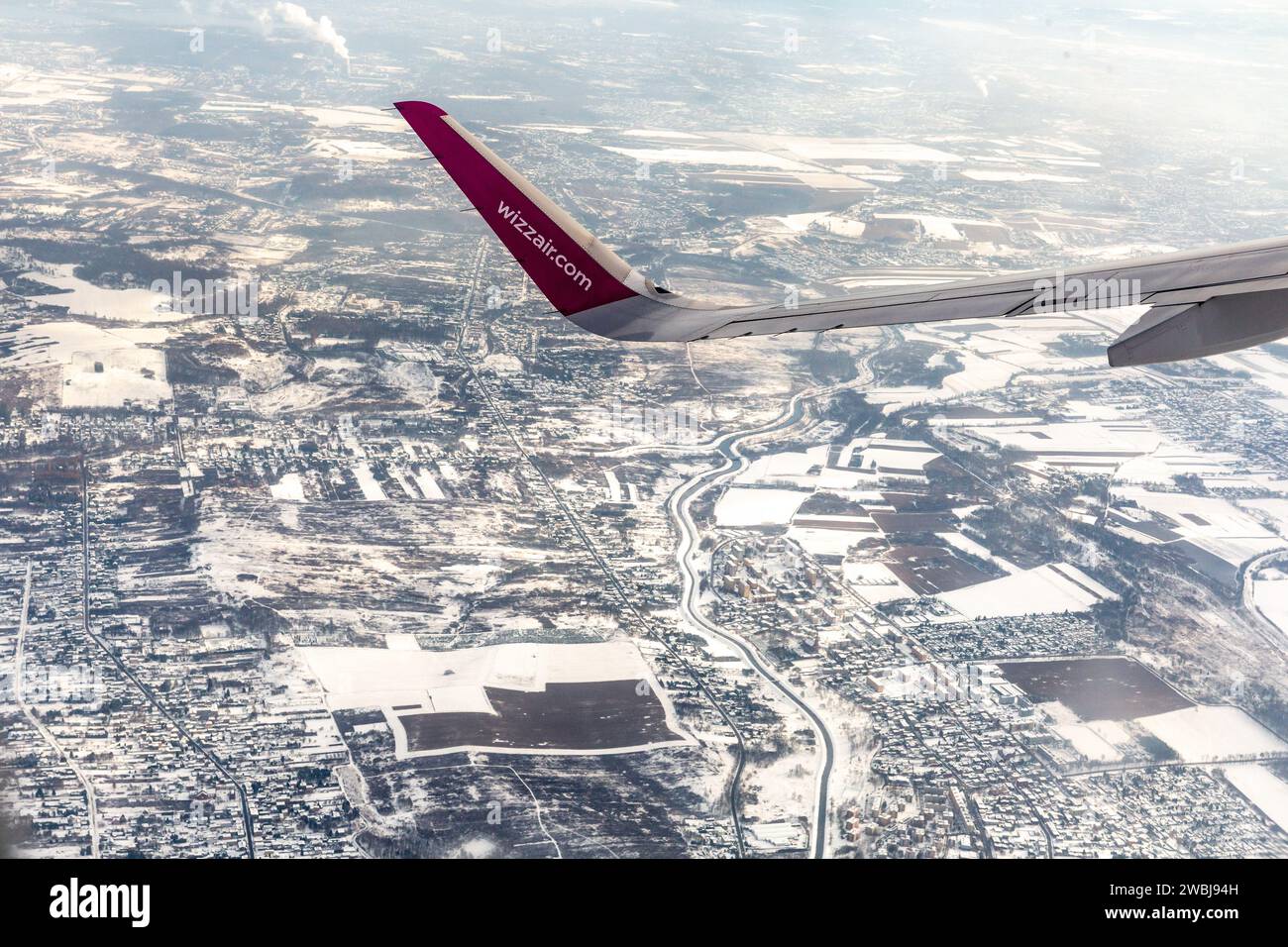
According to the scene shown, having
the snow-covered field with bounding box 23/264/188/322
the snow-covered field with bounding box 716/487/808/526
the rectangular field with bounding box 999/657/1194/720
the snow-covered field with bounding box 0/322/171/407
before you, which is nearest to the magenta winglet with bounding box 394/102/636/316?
the rectangular field with bounding box 999/657/1194/720

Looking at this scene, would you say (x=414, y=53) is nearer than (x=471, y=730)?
No

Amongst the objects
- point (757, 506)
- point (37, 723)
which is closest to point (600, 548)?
point (757, 506)

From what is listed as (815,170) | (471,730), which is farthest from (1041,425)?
(815,170)

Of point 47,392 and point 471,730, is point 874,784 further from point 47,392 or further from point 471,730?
point 47,392

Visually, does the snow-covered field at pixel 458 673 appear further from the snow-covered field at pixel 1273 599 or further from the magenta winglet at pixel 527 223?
the snow-covered field at pixel 1273 599

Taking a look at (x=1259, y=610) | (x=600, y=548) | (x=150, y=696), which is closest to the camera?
(x=150, y=696)

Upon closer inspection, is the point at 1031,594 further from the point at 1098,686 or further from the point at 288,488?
the point at 288,488

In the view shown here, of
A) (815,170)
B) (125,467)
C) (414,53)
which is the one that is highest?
(414,53)
